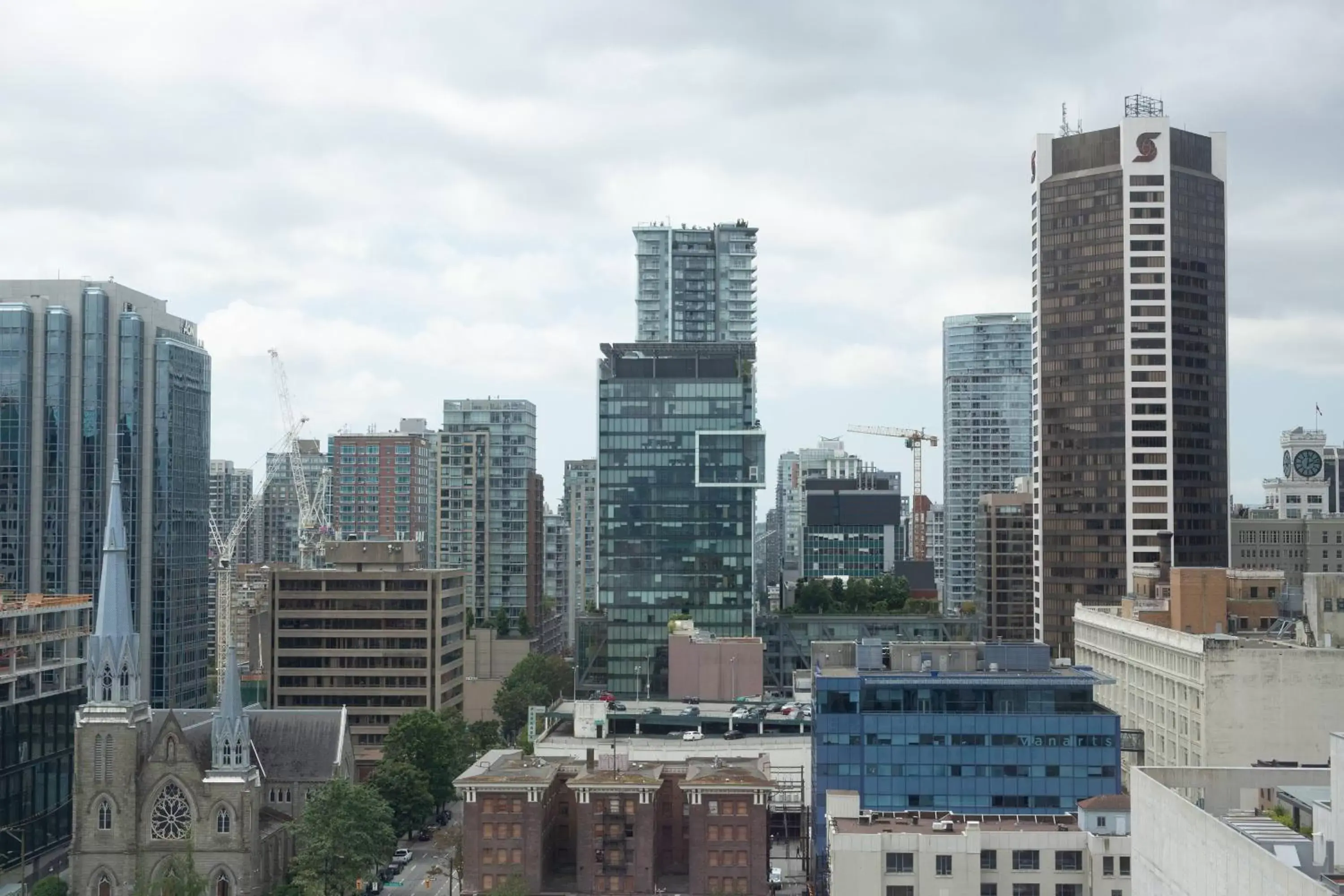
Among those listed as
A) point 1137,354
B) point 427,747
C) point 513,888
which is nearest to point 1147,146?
point 1137,354

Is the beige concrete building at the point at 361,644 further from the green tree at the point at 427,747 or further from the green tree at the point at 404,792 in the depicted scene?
the green tree at the point at 404,792

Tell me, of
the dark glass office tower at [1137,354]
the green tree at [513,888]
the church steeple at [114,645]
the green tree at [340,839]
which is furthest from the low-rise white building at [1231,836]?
the dark glass office tower at [1137,354]

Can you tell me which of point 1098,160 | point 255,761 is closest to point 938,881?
point 255,761

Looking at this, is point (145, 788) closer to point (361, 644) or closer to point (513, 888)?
point (513, 888)

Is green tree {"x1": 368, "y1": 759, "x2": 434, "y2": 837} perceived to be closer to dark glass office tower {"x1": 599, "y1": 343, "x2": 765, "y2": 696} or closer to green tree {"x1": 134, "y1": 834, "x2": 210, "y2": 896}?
green tree {"x1": 134, "y1": 834, "x2": 210, "y2": 896}

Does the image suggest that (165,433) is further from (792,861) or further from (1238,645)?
(1238,645)

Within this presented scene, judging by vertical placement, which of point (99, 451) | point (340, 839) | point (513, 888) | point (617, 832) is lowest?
point (513, 888)

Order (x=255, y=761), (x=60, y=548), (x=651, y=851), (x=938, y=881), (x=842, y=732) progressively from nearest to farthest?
(x=938, y=881) < (x=842, y=732) < (x=651, y=851) < (x=255, y=761) < (x=60, y=548)
